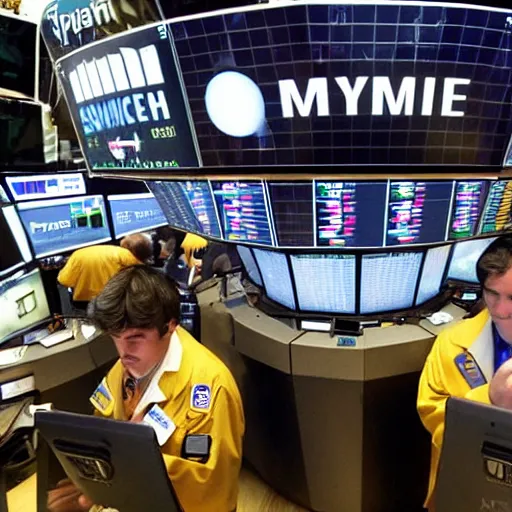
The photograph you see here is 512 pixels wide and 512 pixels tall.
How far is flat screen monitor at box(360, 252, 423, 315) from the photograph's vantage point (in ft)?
9.03

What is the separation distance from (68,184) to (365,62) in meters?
3.29

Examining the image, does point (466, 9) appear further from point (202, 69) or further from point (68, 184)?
point (68, 184)

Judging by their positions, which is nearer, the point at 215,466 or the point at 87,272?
the point at 215,466

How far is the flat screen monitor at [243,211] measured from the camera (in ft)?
7.57

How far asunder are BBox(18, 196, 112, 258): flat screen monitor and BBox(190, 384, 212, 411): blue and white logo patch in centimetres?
268

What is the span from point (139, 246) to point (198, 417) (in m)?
2.69

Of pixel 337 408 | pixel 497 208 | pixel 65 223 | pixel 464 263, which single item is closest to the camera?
pixel 497 208

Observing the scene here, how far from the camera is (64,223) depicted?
445cm

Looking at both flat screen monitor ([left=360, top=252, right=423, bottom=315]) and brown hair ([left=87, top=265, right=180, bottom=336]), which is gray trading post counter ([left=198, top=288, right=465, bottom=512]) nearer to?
flat screen monitor ([left=360, top=252, right=423, bottom=315])

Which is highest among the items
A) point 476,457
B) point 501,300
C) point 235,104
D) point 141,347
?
point 235,104

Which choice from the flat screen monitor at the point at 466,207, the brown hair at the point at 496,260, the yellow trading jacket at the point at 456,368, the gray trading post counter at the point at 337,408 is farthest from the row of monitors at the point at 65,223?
the brown hair at the point at 496,260

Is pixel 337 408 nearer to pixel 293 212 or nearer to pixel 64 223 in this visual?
pixel 293 212

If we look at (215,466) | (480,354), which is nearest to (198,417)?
(215,466)

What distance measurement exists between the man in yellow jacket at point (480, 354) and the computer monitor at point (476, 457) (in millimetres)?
220
